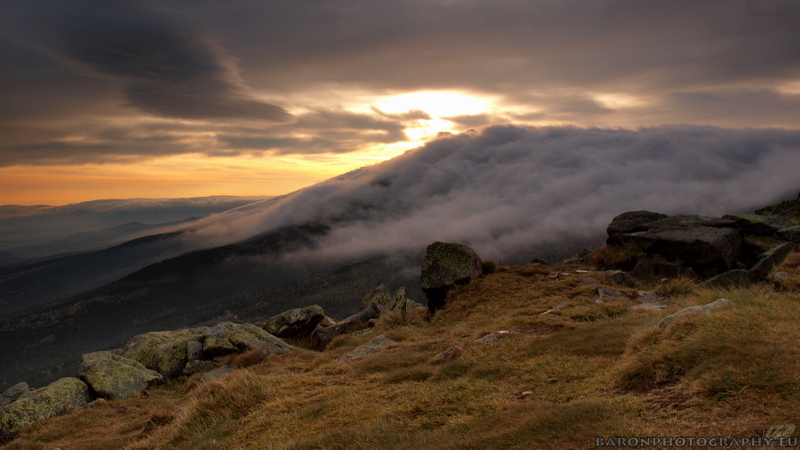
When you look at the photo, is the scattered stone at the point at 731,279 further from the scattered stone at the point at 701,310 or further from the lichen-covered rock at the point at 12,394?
the lichen-covered rock at the point at 12,394

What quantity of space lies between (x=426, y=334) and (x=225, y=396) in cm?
918

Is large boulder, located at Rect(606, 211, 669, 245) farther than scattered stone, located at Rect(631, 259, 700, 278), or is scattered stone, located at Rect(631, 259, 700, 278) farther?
large boulder, located at Rect(606, 211, 669, 245)

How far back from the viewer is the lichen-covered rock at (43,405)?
17.7 metres

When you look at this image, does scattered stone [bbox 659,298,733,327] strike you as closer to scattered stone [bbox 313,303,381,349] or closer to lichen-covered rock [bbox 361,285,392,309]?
scattered stone [bbox 313,303,381,349]

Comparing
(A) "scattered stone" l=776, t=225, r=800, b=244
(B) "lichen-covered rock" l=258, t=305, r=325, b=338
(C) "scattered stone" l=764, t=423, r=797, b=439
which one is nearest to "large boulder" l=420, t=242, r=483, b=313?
(B) "lichen-covered rock" l=258, t=305, r=325, b=338

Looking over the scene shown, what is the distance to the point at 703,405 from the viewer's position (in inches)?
229

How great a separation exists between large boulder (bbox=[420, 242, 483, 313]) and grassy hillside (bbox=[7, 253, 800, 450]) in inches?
261

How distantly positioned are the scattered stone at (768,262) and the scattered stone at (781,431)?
614 inches

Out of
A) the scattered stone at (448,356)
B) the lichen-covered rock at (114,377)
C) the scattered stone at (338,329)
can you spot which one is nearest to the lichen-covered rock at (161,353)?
the lichen-covered rock at (114,377)

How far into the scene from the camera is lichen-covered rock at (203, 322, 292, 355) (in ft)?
74.7

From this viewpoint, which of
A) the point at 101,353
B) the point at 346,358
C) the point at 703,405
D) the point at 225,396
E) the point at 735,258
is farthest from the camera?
the point at 101,353

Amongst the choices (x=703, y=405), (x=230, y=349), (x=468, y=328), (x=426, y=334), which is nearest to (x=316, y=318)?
(x=230, y=349)

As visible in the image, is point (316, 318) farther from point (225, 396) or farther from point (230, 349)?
point (225, 396)

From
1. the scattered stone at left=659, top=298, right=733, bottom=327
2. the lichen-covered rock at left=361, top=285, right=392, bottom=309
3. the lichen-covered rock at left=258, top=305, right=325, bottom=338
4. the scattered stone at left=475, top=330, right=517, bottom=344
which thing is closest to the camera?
the scattered stone at left=659, top=298, right=733, bottom=327
